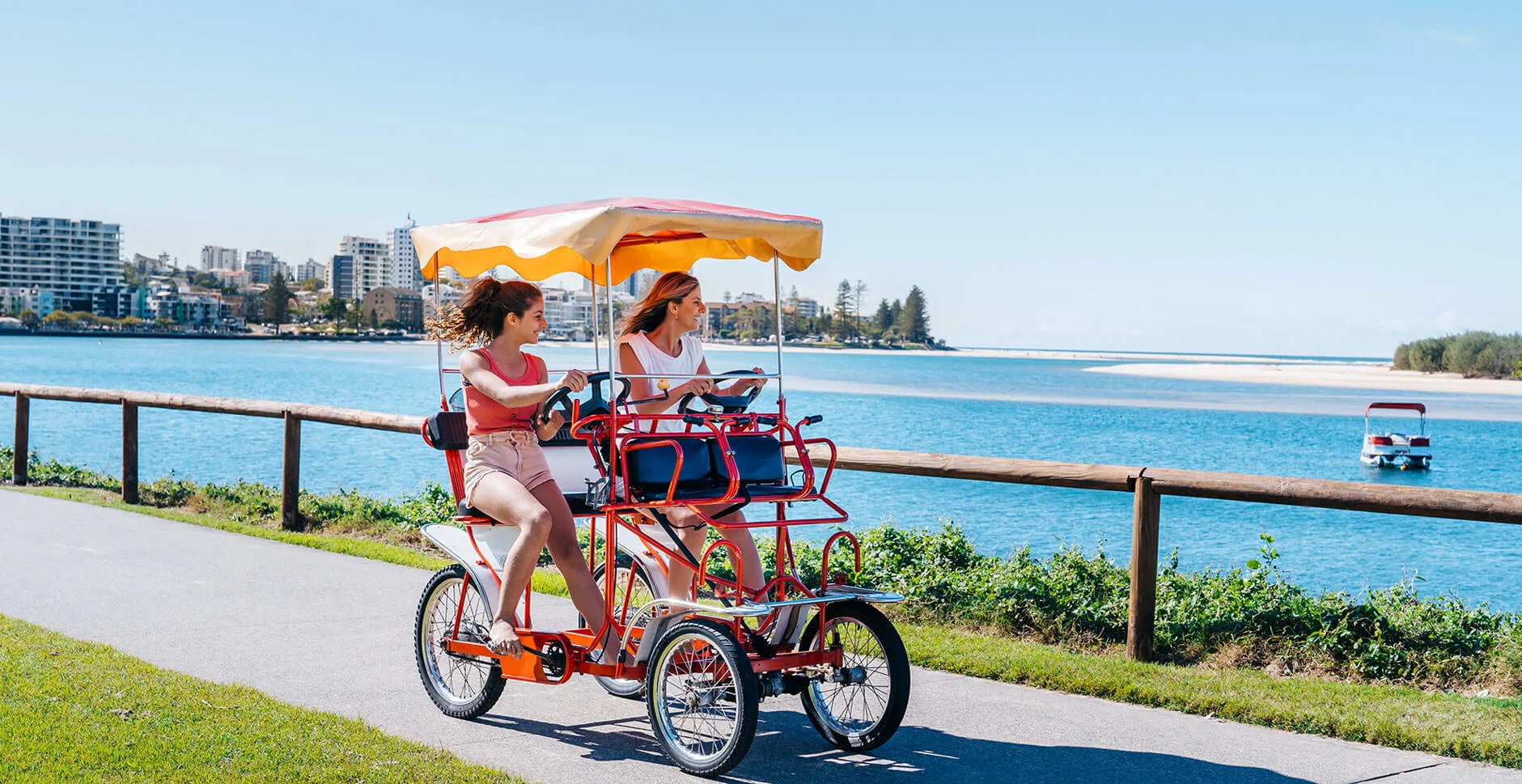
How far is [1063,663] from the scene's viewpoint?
6699 mm

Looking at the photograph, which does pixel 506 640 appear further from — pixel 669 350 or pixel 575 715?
pixel 669 350

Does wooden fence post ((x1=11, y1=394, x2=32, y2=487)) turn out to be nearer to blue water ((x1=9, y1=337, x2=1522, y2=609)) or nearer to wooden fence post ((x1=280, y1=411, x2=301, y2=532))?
blue water ((x1=9, y1=337, x2=1522, y2=609))

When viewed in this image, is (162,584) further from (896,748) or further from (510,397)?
(896,748)

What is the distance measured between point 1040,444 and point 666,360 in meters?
44.6

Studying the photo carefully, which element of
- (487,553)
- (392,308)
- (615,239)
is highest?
(392,308)

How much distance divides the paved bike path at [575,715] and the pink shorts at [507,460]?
1.03 m

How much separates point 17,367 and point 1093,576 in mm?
97421

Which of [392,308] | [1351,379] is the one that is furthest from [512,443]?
[392,308]

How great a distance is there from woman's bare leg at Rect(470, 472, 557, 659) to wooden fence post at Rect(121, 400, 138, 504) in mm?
8885

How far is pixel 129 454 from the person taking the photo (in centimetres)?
1304

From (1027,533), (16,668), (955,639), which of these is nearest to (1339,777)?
(955,639)

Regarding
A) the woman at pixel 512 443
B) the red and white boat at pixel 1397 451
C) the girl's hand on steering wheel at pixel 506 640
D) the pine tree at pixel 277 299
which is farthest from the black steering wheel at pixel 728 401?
Result: the pine tree at pixel 277 299

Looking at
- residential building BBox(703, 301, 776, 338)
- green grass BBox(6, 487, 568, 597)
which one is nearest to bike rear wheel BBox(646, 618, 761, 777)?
green grass BBox(6, 487, 568, 597)

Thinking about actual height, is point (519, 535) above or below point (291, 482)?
above
